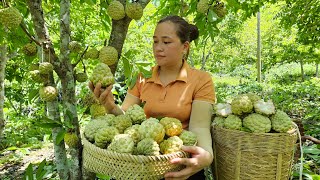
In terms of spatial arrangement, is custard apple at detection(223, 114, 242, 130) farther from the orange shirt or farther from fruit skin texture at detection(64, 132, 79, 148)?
fruit skin texture at detection(64, 132, 79, 148)

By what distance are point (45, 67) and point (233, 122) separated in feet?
3.29

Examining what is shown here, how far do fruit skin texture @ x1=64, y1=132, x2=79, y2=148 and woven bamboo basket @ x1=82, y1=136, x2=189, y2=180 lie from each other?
291mm

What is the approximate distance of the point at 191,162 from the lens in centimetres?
142

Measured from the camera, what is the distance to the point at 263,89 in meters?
12.8

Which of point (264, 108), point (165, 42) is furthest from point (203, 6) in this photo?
point (264, 108)

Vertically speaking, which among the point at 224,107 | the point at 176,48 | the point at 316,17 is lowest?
the point at 224,107

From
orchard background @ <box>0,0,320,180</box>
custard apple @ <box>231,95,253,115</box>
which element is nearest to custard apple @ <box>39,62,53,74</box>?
orchard background @ <box>0,0,320,180</box>

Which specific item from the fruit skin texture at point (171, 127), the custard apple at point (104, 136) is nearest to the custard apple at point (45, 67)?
the custard apple at point (104, 136)

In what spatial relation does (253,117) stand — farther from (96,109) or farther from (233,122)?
(96,109)

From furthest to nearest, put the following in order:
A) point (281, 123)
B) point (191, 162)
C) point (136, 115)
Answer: point (136, 115) < point (281, 123) < point (191, 162)

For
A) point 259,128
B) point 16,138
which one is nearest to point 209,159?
point 259,128

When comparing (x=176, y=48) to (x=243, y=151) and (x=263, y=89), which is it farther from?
(x=263, y=89)

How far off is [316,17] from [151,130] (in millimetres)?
4388

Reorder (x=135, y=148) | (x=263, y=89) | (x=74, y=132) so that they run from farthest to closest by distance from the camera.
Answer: (x=263, y=89), (x=74, y=132), (x=135, y=148)
